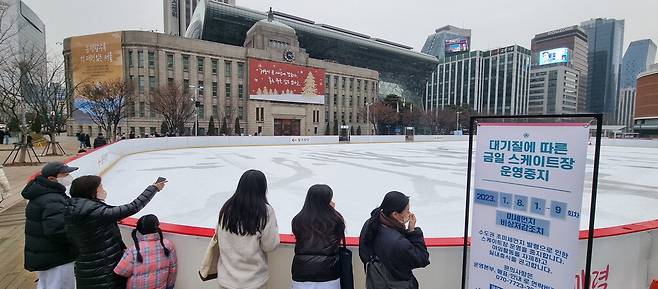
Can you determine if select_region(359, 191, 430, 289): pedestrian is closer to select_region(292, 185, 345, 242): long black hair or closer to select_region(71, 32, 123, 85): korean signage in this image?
select_region(292, 185, 345, 242): long black hair

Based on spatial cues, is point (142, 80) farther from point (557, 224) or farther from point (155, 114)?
point (557, 224)

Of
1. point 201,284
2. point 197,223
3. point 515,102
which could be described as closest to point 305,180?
point 197,223

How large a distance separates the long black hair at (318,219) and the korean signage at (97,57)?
154 feet

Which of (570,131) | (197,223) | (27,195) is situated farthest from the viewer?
(197,223)

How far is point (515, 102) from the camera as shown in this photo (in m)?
87.3

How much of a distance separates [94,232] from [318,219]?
1461mm

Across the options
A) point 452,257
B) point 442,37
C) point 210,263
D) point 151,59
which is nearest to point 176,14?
point 151,59

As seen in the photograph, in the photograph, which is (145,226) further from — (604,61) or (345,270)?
(604,61)

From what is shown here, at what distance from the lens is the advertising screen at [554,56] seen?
7456 centimetres

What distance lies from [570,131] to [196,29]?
69759 millimetres

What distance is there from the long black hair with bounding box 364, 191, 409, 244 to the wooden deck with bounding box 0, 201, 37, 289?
3469 millimetres

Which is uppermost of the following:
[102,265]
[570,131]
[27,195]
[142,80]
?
[142,80]

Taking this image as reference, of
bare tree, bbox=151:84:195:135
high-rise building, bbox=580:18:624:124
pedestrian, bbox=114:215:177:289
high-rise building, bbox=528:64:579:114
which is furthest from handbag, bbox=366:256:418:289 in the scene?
high-rise building, bbox=580:18:624:124

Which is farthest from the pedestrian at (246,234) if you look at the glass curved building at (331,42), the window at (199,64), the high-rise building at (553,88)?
the high-rise building at (553,88)
